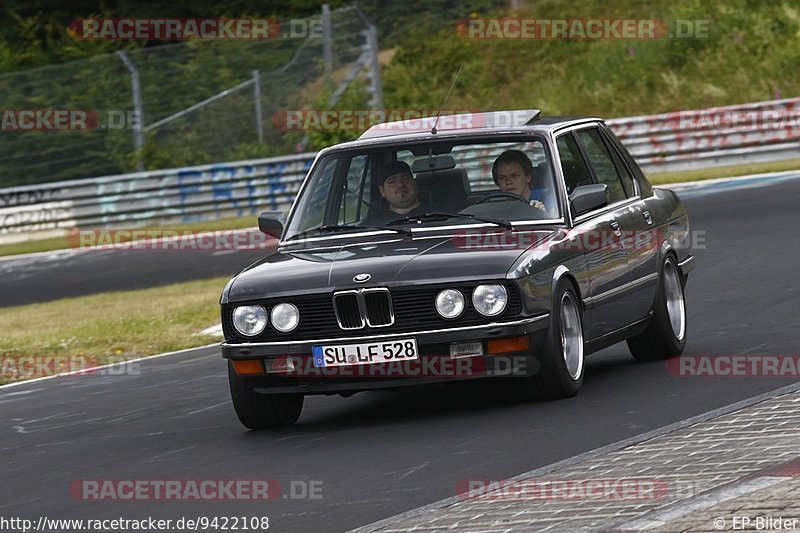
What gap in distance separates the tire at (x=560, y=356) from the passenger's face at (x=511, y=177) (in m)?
0.81

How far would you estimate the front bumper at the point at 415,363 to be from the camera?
27.0ft

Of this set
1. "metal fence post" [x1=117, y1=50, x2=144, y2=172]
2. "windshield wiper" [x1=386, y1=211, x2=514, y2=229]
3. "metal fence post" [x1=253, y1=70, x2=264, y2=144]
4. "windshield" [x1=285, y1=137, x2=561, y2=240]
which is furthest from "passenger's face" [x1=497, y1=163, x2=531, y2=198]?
"metal fence post" [x1=253, y1=70, x2=264, y2=144]

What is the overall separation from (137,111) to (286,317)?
20.4 metres

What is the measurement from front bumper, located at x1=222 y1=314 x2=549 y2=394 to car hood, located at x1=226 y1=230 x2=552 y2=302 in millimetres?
267

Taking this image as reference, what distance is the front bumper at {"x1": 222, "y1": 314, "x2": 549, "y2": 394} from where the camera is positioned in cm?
824

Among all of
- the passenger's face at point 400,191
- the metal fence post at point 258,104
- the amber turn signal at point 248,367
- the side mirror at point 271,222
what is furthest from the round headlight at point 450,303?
the metal fence post at point 258,104

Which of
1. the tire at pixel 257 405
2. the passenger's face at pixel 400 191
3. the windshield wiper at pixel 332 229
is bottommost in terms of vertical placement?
the tire at pixel 257 405

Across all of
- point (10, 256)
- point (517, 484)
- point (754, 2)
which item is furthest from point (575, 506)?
point (754, 2)

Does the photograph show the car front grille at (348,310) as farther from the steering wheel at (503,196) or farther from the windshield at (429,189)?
the steering wheel at (503,196)

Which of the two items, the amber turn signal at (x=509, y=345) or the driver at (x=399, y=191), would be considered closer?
the amber turn signal at (x=509, y=345)

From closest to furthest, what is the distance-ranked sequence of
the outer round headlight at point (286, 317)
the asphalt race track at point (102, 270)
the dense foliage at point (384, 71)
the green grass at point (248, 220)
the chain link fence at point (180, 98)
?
1. the outer round headlight at point (286, 317)
2. the asphalt race track at point (102, 270)
3. the green grass at point (248, 220)
4. the chain link fence at point (180, 98)
5. the dense foliage at point (384, 71)

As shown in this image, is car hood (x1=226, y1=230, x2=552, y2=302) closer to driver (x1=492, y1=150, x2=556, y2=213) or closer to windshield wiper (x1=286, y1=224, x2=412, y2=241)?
windshield wiper (x1=286, y1=224, x2=412, y2=241)

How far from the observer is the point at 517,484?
6.71m

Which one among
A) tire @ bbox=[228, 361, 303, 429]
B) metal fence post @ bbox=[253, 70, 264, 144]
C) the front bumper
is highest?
→ metal fence post @ bbox=[253, 70, 264, 144]
